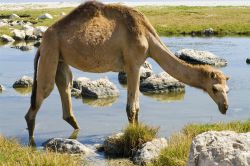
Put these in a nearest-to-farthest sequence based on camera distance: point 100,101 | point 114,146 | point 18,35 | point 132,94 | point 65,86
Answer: point 114,146 < point 132,94 < point 65,86 < point 100,101 < point 18,35

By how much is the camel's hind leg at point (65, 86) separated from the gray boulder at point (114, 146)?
7.14 feet

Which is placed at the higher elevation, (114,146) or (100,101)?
(114,146)

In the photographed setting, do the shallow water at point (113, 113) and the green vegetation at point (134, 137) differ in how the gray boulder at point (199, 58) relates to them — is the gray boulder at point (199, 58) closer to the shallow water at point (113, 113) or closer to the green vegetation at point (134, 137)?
the shallow water at point (113, 113)

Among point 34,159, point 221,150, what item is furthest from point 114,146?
point 221,150

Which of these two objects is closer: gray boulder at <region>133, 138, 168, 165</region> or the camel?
gray boulder at <region>133, 138, 168, 165</region>

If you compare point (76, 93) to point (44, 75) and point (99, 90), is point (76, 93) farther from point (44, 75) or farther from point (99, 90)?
point (44, 75)

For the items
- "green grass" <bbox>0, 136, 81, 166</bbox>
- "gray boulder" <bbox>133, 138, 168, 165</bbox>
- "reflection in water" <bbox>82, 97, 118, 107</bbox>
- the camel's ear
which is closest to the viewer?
"green grass" <bbox>0, 136, 81, 166</bbox>

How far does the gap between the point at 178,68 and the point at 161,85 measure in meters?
8.74

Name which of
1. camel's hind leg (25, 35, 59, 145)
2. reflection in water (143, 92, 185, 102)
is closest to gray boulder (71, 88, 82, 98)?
reflection in water (143, 92, 185, 102)

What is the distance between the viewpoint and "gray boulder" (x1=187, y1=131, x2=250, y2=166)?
694 cm

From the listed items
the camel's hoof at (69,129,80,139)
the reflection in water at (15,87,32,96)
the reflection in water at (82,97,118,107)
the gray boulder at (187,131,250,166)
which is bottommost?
the reflection in water at (15,87,32,96)

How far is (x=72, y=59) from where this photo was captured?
13.8 meters

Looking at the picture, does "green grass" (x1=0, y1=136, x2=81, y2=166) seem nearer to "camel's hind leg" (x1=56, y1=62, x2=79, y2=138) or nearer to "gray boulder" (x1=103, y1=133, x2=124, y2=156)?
"gray boulder" (x1=103, y1=133, x2=124, y2=156)

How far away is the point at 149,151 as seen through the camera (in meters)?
11.4
